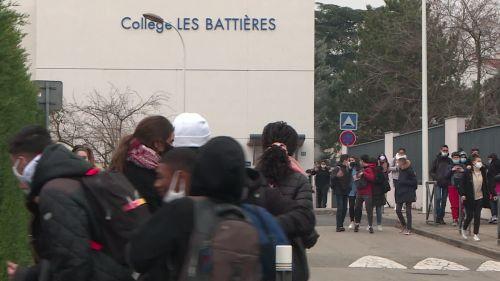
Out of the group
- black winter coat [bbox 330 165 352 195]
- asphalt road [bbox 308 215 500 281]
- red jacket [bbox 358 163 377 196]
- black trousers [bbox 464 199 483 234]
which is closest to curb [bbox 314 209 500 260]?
asphalt road [bbox 308 215 500 281]

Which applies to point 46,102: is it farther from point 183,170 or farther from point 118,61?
point 118,61

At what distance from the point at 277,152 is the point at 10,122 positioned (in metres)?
2.92

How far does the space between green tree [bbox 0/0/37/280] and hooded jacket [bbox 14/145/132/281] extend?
3.12m

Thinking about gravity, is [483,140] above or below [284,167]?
above

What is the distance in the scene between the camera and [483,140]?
80.7 ft

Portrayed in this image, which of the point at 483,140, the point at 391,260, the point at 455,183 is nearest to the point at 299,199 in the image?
the point at 391,260

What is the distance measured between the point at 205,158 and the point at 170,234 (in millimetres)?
346

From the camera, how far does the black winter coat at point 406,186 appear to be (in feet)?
67.7

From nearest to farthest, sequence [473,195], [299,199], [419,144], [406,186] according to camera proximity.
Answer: [299,199] < [473,195] < [406,186] < [419,144]

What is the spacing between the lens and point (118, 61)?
4506cm

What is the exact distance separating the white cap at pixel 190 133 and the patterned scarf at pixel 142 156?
202mm

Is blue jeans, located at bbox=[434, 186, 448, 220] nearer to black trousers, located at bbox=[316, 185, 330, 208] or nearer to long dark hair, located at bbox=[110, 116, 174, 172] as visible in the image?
black trousers, located at bbox=[316, 185, 330, 208]

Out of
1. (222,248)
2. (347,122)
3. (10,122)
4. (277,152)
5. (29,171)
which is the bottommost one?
(222,248)

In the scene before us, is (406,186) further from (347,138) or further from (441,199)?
(347,138)
